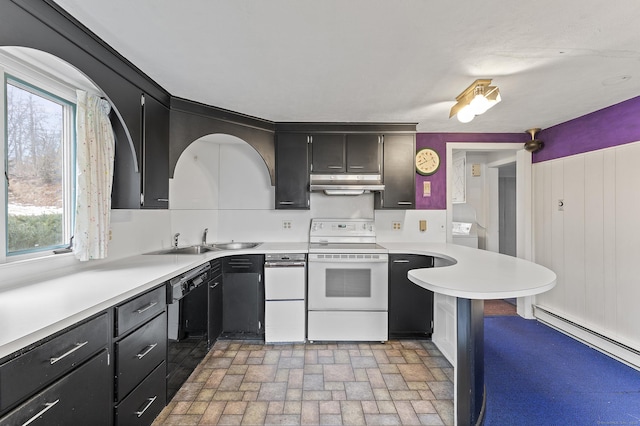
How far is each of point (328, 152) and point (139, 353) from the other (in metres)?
2.40

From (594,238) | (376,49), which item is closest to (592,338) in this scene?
(594,238)

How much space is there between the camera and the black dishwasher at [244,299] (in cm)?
269

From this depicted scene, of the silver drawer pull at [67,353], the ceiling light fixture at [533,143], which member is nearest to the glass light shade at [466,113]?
the ceiling light fixture at [533,143]

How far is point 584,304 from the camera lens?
273cm

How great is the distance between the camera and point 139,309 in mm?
1487

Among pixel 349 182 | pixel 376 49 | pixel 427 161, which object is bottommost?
pixel 349 182

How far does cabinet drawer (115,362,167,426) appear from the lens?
4.58 ft

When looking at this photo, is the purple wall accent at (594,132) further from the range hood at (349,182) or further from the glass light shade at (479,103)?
the range hood at (349,182)

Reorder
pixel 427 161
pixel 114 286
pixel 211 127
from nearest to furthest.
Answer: pixel 114 286, pixel 211 127, pixel 427 161

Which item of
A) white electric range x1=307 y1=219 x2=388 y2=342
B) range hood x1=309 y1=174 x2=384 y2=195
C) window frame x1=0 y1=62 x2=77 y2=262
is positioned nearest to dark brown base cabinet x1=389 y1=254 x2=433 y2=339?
white electric range x1=307 y1=219 x2=388 y2=342

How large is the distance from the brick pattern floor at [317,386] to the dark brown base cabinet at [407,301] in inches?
6.4

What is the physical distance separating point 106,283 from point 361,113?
8.10ft

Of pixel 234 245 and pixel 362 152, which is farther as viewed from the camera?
pixel 234 245

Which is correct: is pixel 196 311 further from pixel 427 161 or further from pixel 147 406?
pixel 427 161
